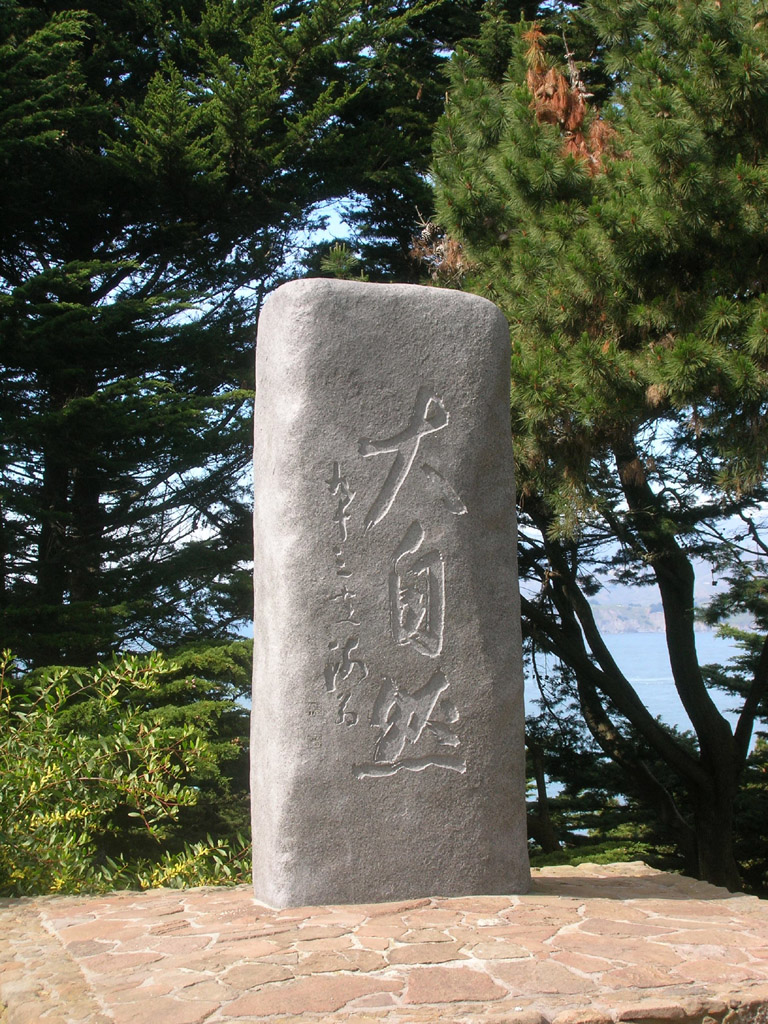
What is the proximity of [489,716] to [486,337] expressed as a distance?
1436mm

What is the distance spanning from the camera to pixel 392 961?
269 centimetres

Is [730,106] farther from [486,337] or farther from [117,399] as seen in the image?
[117,399]

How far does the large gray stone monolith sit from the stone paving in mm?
231

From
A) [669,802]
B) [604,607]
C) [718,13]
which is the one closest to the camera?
[718,13]

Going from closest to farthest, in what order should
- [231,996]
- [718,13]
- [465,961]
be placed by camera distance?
[231,996]
[465,961]
[718,13]

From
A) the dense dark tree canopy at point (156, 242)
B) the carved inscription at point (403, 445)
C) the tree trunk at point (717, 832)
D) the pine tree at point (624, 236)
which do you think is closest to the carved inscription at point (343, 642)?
the carved inscription at point (403, 445)

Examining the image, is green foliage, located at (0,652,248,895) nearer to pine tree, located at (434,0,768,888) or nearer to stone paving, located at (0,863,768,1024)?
stone paving, located at (0,863,768,1024)

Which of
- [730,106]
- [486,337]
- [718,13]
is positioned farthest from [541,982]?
[718,13]

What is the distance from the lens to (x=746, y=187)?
4.56 metres

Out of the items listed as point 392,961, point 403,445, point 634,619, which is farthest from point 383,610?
point 634,619

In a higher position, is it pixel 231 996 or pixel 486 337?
pixel 486 337

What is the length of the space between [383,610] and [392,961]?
1166 mm

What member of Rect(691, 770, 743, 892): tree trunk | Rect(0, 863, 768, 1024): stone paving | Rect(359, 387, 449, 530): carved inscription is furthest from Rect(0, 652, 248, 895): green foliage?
Rect(691, 770, 743, 892): tree trunk

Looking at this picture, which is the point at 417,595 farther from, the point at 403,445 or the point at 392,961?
the point at 392,961
